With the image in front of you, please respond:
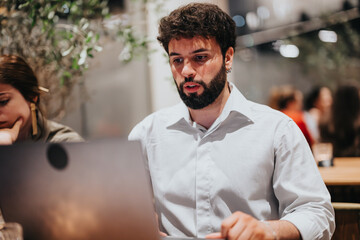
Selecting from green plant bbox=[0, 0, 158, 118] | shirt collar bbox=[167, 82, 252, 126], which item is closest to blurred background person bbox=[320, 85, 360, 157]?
green plant bbox=[0, 0, 158, 118]

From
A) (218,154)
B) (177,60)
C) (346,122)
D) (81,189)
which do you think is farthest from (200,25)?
(346,122)

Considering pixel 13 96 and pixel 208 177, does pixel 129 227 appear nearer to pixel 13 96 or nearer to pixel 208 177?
pixel 208 177

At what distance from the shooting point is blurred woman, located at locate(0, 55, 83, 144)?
1.72 metres

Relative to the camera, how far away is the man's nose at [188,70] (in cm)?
139

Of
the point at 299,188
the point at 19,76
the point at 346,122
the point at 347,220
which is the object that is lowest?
the point at 347,220

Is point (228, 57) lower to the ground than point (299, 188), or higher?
higher

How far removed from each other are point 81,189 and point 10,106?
3.52 ft

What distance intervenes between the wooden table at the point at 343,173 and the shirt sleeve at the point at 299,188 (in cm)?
98

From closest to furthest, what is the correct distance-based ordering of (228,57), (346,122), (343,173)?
1. (228,57)
2. (343,173)
3. (346,122)

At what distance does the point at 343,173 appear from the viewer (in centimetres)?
253

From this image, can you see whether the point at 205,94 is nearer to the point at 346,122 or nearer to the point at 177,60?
the point at 177,60

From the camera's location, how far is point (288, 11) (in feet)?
19.7

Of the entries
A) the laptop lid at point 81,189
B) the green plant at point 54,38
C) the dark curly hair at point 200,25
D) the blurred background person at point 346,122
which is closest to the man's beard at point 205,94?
the dark curly hair at point 200,25

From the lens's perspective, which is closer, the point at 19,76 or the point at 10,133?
the point at 10,133
